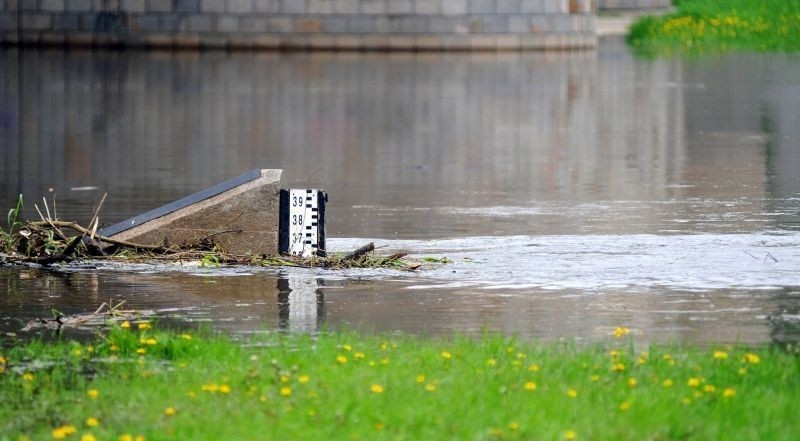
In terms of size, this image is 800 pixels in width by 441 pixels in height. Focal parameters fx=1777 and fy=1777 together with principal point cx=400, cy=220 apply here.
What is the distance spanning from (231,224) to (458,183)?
5.83 m

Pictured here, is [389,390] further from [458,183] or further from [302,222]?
[458,183]

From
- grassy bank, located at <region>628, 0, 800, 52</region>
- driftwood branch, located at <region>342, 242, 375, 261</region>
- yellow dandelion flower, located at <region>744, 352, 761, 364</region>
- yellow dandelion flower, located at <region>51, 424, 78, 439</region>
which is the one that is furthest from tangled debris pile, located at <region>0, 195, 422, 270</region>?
grassy bank, located at <region>628, 0, 800, 52</region>

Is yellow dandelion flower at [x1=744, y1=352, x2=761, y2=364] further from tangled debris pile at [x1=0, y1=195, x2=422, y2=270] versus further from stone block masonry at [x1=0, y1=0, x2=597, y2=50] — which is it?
stone block masonry at [x1=0, y1=0, x2=597, y2=50]

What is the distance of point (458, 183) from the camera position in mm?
18781

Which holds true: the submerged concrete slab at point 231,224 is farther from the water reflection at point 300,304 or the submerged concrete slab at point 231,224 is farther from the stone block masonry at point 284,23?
the stone block masonry at point 284,23

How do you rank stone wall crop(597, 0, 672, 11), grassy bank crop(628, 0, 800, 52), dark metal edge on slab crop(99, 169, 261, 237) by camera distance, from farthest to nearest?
stone wall crop(597, 0, 672, 11) < grassy bank crop(628, 0, 800, 52) < dark metal edge on slab crop(99, 169, 261, 237)

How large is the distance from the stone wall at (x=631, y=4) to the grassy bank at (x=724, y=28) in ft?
23.0

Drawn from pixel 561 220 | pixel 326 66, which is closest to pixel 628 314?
pixel 561 220

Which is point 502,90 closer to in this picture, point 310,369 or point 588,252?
point 588,252

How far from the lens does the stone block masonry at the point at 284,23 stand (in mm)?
47219

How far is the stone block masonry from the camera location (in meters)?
47.2

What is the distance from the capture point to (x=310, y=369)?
892cm

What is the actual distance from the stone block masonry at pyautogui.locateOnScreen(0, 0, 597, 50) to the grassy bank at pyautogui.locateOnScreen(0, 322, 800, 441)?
37.7 m

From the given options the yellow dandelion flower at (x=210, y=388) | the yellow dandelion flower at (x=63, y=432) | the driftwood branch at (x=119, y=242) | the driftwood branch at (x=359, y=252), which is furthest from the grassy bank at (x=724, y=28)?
the yellow dandelion flower at (x=63, y=432)
